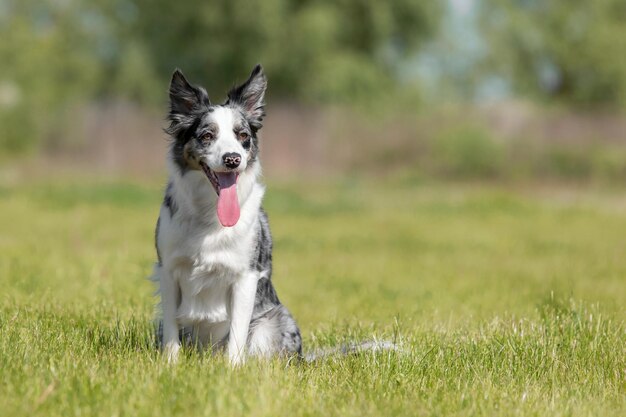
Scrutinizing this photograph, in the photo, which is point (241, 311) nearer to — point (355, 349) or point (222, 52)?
point (355, 349)

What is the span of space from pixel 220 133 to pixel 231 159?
280 mm

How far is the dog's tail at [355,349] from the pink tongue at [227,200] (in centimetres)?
112

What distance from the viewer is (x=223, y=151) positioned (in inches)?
207

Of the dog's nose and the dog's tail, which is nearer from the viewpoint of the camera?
the dog's nose

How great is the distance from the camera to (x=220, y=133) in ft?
17.7

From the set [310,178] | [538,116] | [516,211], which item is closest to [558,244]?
[516,211]

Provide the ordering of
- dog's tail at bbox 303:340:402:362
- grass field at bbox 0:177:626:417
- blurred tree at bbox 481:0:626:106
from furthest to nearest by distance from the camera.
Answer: blurred tree at bbox 481:0:626:106
dog's tail at bbox 303:340:402:362
grass field at bbox 0:177:626:417

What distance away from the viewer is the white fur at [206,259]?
5426 mm

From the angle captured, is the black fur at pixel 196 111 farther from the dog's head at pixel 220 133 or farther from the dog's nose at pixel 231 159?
the dog's nose at pixel 231 159

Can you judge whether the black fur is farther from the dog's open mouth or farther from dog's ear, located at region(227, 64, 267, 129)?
the dog's open mouth

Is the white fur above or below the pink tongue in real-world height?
below

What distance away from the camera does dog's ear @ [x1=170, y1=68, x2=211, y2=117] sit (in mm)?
5617

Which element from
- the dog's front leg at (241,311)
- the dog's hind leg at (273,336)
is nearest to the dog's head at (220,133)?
the dog's front leg at (241,311)

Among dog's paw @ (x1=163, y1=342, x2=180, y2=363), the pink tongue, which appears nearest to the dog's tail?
dog's paw @ (x1=163, y1=342, x2=180, y2=363)
